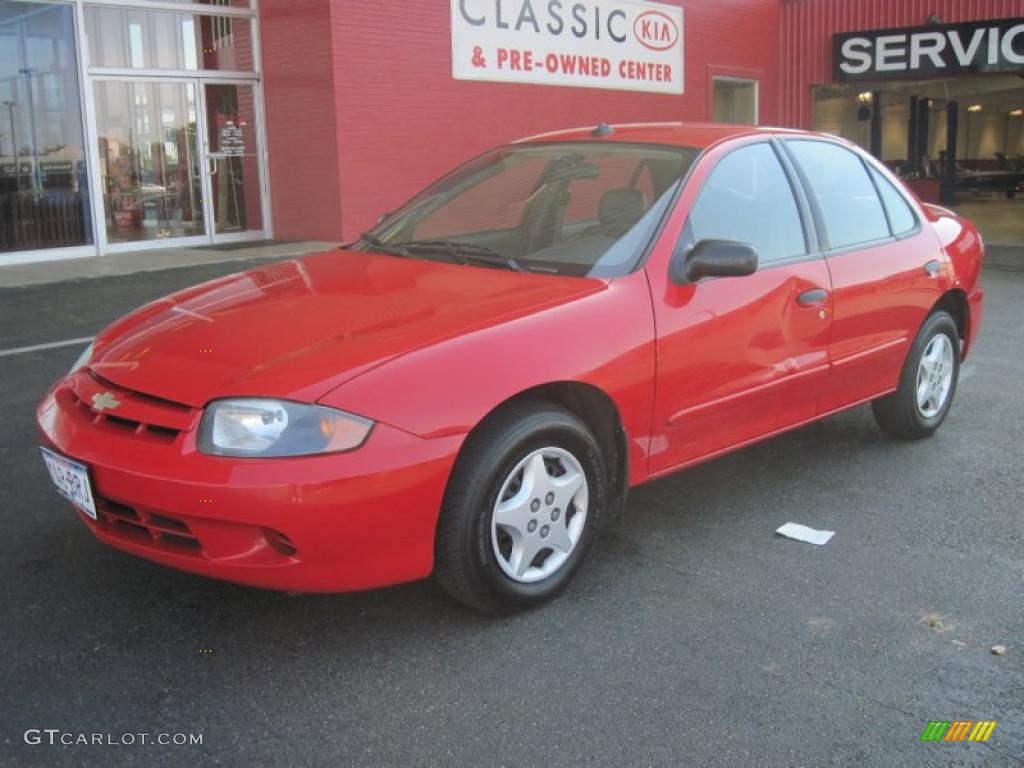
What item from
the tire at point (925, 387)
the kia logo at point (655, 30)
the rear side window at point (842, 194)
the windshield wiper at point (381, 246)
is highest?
the kia logo at point (655, 30)

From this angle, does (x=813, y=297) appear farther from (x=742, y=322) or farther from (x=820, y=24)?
(x=820, y=24)

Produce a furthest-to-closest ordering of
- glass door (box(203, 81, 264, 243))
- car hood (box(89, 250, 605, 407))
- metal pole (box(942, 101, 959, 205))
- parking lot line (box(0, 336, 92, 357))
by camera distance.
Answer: metal pole (box(942, 101, 959, 205)) → glass door (box(203, 81, 264, 243)) → parking lot line (box(0, 336, 92, 357)) → car hood (box(89, 250, 605, 407))

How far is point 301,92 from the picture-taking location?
552 inches

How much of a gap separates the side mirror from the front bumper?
3.92 feet

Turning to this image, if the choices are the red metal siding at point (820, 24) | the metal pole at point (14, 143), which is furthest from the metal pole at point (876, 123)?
the metal pole at point (14, 143)

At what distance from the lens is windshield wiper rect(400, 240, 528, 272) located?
3812mm

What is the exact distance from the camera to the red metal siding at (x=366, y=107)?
13.7 metres

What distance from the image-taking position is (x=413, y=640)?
10.3ft

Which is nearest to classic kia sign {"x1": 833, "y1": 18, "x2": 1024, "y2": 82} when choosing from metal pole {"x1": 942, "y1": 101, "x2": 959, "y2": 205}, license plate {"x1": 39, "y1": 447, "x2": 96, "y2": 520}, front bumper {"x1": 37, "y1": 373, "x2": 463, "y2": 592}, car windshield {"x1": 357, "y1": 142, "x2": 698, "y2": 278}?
metal pole {"x1": 942, "y1": 101, "x2": 959, "y2": 205}

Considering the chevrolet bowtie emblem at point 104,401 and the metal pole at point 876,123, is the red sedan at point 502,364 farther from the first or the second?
the metal pole at point 876,123

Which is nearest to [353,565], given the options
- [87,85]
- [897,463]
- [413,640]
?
[413,640]

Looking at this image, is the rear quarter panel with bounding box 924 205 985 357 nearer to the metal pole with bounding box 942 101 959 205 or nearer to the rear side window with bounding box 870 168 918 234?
the rear side window with bounding box 870 168 918 234

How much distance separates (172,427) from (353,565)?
2.14 feet

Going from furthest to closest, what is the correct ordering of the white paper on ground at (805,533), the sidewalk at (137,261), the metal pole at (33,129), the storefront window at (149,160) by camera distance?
the storefront window at (149,160) → the metal pole at (33,129) → the sidewalk at (137,261) → the white paper on ground at (805,533)
